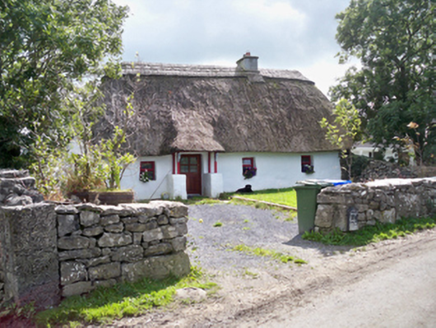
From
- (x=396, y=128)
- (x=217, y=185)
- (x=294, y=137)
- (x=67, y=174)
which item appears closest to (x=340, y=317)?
(x=67, y=174)

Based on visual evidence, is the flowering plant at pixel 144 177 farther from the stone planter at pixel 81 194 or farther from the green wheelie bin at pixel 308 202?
the stone planter at pixel 81 194

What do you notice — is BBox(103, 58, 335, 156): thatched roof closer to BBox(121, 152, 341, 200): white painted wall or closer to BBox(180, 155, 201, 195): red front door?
BBox(121, 152, 341, 200): white painted wall

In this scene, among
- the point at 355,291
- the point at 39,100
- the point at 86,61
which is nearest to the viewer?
the point at 355,291

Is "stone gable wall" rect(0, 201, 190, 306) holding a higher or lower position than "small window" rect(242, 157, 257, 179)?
lower

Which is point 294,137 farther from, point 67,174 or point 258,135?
point 67,174

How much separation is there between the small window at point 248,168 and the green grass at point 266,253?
9753 mm

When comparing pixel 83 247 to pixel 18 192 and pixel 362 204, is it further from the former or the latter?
pixel 362 204

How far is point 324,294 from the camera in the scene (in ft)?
16.1

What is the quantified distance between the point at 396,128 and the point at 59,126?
15.7m

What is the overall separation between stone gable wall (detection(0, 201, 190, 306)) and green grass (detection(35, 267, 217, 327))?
13cm

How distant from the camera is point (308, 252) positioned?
679cm

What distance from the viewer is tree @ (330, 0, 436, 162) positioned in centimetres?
1714

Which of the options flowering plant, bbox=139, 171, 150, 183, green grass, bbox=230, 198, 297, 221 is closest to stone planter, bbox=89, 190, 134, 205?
green grass, bbox=230, 198, 297, 221

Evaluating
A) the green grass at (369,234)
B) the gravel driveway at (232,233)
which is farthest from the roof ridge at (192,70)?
the green grass at (369,234)
